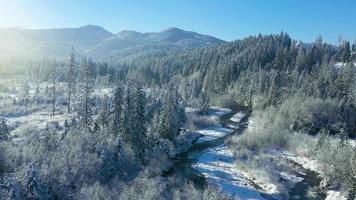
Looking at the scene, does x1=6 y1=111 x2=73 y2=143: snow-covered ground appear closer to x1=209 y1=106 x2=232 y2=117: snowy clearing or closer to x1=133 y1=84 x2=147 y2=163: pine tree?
x1=133 y1=84 x2=147 y2=163: pine tree

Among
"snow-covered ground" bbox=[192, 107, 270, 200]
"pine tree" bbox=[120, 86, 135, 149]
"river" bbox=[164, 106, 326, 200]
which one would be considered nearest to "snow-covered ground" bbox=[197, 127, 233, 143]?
"snow-covered ground" bbox=[192, 107, 270, 200]

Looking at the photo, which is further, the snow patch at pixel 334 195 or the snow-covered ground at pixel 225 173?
the snow-covered ground at pixel 225 173

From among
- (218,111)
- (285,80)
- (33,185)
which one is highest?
(285,80)

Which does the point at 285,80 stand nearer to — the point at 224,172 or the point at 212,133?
the point at 212,133

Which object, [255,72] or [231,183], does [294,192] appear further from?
[255,72]

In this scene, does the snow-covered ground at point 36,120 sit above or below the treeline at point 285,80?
below

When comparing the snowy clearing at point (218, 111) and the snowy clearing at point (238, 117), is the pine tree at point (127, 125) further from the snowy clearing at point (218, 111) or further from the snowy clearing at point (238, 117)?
the snowy clearing at point (218, 111)

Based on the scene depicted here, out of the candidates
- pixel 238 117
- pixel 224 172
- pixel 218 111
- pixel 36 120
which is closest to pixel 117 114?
pixel 224 172

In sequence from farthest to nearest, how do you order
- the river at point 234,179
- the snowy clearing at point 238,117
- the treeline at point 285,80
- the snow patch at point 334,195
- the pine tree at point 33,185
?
the snowy clearing at point 238,117, the treeline at point 285,80, the river at point 234,179, the snow patch at point 334,195, the pine tree at point 33,185

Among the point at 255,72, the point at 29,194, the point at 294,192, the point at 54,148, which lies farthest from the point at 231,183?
the point at 255,72

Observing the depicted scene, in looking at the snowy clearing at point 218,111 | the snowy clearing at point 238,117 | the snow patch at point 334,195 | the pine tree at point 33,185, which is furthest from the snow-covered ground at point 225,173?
the snowy clearing at point 218,111
